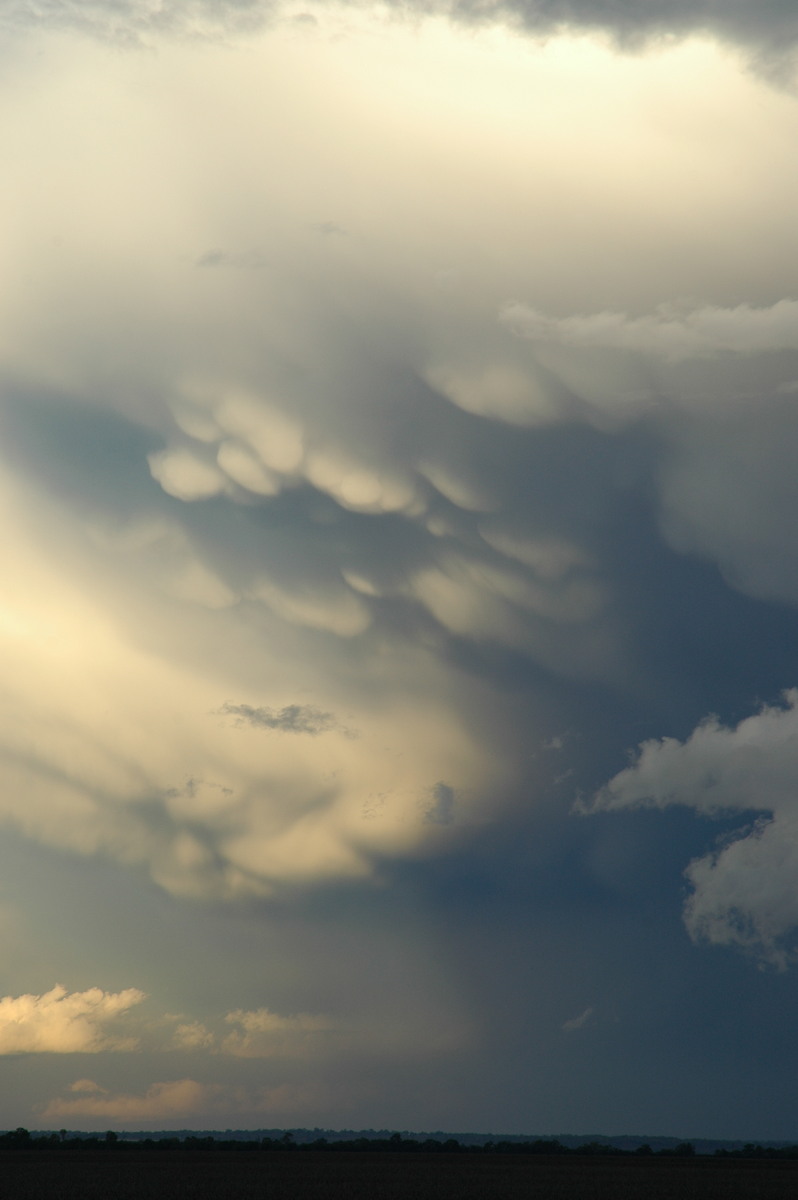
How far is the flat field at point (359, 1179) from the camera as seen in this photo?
90.6 metres

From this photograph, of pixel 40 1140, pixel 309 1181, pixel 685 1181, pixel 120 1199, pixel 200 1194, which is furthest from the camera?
pixel 40 1140

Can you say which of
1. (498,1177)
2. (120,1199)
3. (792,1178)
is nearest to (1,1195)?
(120,1199)

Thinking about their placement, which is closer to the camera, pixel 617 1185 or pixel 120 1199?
pixel 120 1199

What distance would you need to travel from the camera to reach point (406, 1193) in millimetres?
91188

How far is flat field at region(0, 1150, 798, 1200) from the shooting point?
90.6 meters

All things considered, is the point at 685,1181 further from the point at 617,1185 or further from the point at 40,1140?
the point at 40,1140

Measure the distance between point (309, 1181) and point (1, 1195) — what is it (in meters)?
31.1

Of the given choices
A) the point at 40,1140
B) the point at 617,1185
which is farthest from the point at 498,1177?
the point at 40,1140

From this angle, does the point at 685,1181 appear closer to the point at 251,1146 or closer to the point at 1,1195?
the point at 1,1195

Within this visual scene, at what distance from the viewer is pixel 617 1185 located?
108125mm

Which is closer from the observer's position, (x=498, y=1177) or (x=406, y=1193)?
(x=406, y=1193)

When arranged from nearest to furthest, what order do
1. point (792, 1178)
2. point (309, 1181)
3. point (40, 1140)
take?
point (309, 1181) < point (792, 1178) < point (40, 1140)

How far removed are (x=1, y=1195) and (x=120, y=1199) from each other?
11.5 m

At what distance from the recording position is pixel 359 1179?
4333 inches
